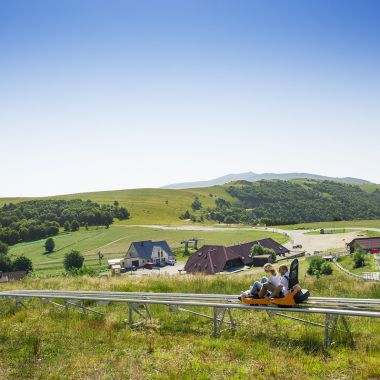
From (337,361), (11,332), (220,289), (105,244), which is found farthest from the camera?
(105,244)

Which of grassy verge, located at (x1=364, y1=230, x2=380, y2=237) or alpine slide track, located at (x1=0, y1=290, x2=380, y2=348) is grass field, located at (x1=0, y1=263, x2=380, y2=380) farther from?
grassy verge, located at (x1=364, y1=230, x2=380, y2=237)

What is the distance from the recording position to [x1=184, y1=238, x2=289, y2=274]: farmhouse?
246ft

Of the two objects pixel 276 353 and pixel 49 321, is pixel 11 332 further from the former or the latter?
pixel 276 353

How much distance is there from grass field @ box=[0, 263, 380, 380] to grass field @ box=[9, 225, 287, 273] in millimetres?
77208

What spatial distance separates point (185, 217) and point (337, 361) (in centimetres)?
17760

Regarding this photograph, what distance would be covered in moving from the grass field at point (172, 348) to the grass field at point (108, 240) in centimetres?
7721

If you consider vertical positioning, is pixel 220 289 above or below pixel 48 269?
above

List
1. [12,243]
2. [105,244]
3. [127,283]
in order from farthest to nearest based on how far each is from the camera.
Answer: [12,243] < [105,244] < [127,283]

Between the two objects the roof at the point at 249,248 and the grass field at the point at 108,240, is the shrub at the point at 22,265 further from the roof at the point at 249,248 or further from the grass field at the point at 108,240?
the roof at the point at 249,248

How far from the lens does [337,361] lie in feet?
25.3

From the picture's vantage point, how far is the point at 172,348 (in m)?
9.01

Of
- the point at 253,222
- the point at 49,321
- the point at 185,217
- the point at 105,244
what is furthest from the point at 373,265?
the point at 185,217

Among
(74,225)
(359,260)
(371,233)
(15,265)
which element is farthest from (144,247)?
(371,233)

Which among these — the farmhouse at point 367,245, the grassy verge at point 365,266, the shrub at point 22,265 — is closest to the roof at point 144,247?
the shrub at point 22,265
